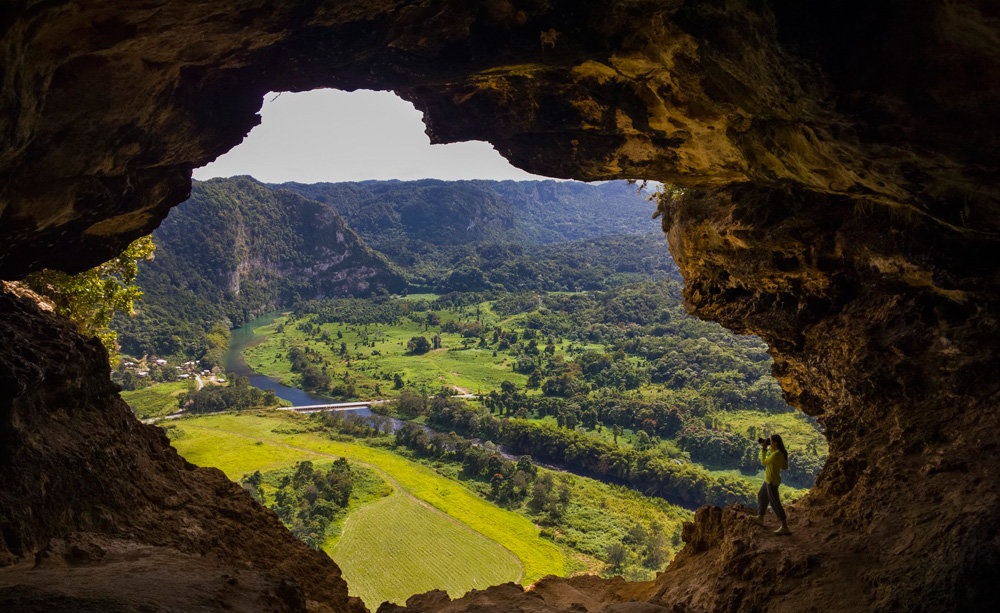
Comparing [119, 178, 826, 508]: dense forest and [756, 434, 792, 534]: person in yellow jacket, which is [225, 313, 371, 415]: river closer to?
[119, 178, 826, 508]: dense forest

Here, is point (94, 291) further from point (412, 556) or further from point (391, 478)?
point (391, 478)

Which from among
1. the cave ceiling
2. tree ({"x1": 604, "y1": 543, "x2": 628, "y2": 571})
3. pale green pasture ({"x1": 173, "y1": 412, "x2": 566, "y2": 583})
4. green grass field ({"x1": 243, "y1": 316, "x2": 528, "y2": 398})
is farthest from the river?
the cave ceiling

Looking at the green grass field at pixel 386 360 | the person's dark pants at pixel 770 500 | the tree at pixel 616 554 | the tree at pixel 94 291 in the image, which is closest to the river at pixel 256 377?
the green grass field at pixel 386 360

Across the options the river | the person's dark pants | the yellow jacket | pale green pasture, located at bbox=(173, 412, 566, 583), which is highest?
the yellow jacket

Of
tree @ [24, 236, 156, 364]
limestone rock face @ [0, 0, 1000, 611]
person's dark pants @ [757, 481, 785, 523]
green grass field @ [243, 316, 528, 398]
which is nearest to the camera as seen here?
limestone rock face @ [0, 0, 1000, 611]

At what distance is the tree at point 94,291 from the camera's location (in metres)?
16.8

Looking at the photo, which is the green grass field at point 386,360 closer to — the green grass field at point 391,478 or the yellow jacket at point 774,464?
the green grass field at point 391,478

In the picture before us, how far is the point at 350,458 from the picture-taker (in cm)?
6569

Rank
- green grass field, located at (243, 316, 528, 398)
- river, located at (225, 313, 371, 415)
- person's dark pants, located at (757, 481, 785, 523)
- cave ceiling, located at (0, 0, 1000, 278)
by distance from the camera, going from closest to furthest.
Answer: cave ceiling, located at (0, 0, 1000, 278), person's dark pants, located at (757, 481, 785, 523), river, located at (225, 313, 371, 415), green grass field, located at (243, 316, 528, 398)

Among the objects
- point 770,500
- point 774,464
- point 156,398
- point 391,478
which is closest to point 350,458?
point 391,478

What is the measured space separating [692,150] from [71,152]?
11555 millimetres

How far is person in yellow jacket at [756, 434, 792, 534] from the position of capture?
1055 cm

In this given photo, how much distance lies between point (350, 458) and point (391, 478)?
26.5 ft

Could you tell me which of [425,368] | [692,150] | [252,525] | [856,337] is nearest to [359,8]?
[692,150]
